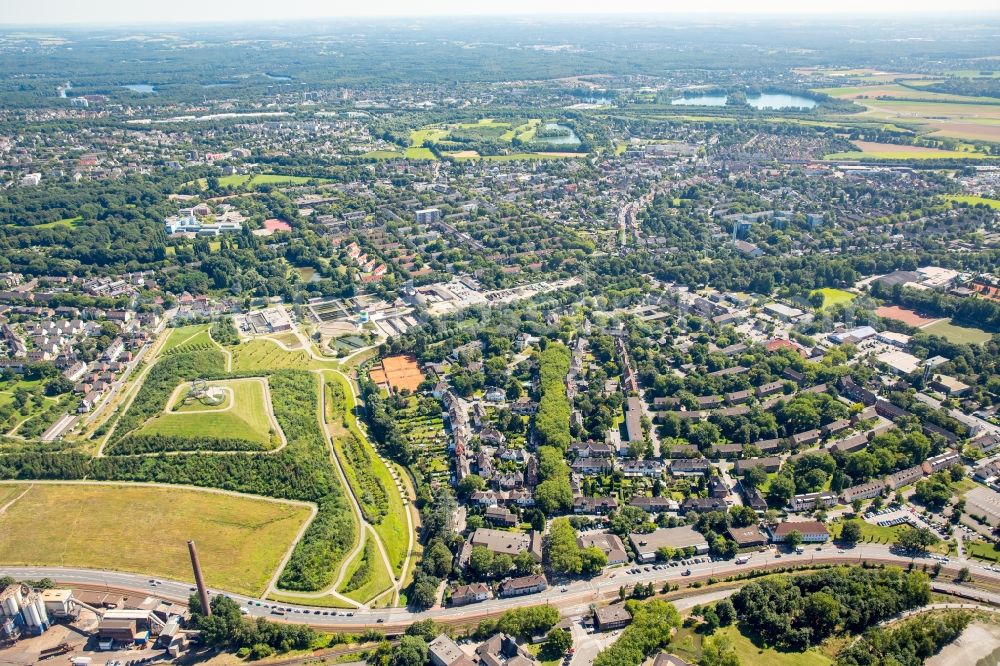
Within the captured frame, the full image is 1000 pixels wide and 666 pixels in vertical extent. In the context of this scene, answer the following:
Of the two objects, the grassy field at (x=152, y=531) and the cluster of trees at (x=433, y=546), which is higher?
the cluster of trees at (x=433, y=546)

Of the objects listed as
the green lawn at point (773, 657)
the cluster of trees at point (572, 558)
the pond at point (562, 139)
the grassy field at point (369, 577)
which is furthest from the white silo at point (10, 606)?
the pond at point (562, 139)

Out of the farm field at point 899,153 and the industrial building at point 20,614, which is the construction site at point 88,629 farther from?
the farm field at point 899,153

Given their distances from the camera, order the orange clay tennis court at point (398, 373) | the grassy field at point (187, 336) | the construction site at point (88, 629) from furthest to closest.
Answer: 1. the grassy field at point (187, 336)
2. the orange clay tennis court at point (398, 373)
3. the construction site at point (88, 629)

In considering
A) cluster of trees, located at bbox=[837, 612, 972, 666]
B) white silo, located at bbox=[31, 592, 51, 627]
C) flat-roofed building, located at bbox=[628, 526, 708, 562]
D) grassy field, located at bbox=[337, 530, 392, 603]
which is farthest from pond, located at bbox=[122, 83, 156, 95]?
cluster of trees, located at bbox=[837, 612, 972, 666]

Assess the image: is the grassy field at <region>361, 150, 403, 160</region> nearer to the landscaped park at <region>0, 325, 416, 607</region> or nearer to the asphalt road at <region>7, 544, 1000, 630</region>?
the landscaped park at <region>0, 325, 416, 607</region>

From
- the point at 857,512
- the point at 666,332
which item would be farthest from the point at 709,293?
the point at 857,512

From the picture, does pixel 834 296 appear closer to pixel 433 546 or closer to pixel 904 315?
pixel 904 315
